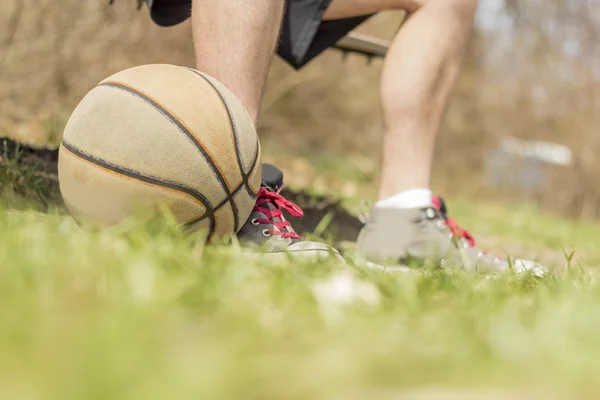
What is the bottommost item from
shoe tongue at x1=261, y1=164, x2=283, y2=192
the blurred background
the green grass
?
the blurred background

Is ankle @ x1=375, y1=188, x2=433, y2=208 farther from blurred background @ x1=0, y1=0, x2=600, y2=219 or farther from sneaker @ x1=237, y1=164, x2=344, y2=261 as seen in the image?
blurred background @ x1=0, y1=0, x2=600, y2=219

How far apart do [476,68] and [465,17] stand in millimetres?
10127

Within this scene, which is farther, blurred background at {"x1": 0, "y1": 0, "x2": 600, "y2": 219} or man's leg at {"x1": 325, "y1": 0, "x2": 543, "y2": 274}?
blurred background at {"x1": 0, "y1": 0, "x2": 600, "y2": 219}

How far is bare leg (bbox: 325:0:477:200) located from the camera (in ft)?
9.45

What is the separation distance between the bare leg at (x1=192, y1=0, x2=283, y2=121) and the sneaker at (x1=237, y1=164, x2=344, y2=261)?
1.00ft

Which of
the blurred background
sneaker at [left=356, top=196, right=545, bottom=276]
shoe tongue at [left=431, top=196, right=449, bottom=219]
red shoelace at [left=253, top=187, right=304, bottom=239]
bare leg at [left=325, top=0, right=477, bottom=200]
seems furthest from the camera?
the blurred background

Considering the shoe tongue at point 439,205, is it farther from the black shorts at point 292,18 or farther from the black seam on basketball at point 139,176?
the black seam on basketball at point 139,176

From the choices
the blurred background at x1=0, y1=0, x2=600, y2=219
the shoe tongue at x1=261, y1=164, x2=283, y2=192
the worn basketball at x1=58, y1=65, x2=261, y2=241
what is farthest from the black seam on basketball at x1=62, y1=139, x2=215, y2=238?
the blurred background at x1=0, y1=0, x2=600, y2=219

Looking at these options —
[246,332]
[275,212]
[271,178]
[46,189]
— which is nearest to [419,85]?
[271,178]

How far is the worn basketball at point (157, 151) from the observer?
1.87 metres

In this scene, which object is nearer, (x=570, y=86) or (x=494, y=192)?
(x=570, y=86)

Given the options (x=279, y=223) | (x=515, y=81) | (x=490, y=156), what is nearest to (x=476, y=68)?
(x=515, y=81)

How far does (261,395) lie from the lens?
80cm

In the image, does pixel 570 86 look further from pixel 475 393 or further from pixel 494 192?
pixel 475 393
